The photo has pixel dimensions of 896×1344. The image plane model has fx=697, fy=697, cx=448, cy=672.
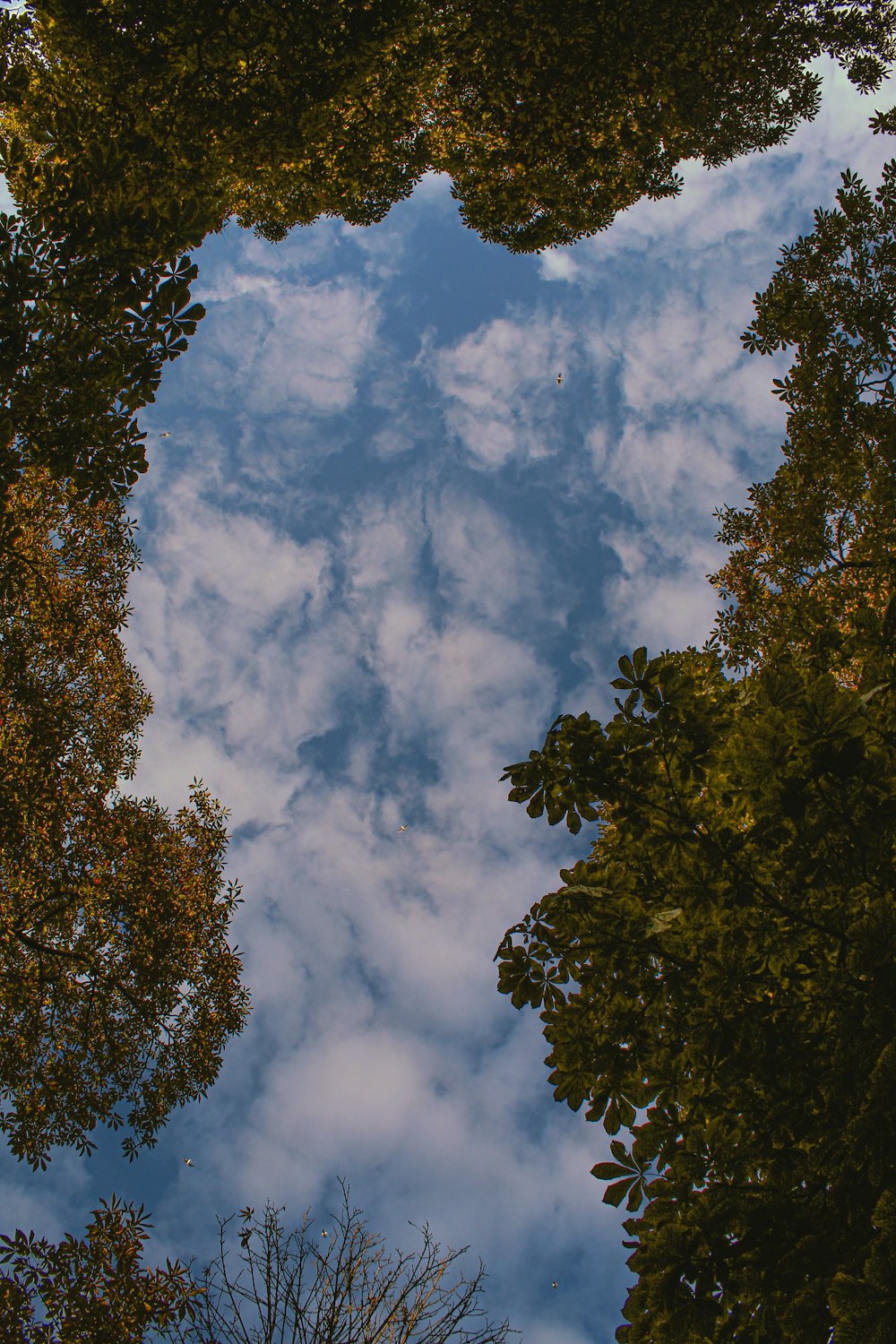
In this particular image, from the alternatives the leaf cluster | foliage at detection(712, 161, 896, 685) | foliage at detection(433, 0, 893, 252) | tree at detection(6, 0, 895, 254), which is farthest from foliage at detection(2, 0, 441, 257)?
foliage at detection(712, 161, 896, 685)

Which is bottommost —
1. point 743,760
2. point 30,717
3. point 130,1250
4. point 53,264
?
point 130,1250

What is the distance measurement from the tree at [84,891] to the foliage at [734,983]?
7.29 meters

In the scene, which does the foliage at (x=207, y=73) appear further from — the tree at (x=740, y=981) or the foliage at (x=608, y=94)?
the tree at (x=740, y=981)

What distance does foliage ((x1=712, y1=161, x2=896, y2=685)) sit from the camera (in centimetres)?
709

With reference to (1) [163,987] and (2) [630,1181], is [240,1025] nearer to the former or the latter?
(1) [163,987]

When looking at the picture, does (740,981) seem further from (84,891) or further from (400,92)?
→ (400,92)

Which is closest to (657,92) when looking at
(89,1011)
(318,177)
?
(318,177)

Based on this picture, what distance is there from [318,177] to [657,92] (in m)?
5.56

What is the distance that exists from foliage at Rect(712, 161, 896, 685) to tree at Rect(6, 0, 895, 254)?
13.6 ft

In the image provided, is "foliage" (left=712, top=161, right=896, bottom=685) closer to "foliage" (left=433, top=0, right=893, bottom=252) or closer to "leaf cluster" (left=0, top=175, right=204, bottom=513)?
"foliage" (left=433, top=0, right=893, bottom=252)

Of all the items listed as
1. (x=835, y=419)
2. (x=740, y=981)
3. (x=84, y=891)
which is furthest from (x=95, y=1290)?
(x=835, y=419)

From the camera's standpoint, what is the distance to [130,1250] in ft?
23.4

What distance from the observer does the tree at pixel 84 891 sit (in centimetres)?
891

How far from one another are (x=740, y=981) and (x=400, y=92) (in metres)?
13.0
